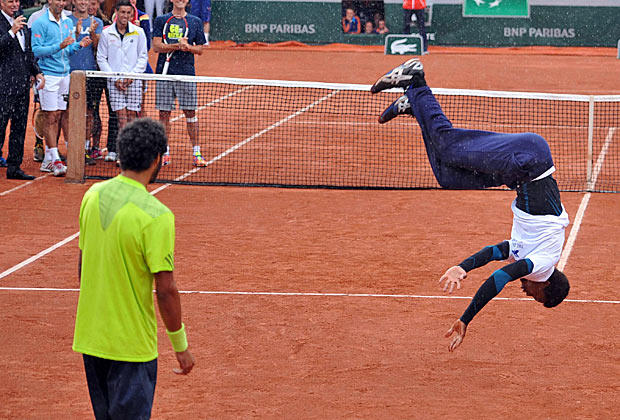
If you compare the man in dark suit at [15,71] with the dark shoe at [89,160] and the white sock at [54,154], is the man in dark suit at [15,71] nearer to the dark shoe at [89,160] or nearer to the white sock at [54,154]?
the white sock at [54,154]

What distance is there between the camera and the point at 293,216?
41.2 feet

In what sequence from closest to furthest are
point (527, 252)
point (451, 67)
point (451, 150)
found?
point (527, 252) → point (451, 150) → point (451, 67)

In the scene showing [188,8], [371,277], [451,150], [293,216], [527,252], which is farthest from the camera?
[188,8]

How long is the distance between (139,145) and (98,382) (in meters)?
1.23

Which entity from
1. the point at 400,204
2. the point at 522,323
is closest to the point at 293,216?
the point at 400,204

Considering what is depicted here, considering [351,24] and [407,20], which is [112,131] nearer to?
[407,20]

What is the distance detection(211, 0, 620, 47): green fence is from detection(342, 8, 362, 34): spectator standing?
0.74 feet

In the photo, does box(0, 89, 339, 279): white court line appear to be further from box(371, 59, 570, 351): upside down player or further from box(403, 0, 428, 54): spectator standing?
box(403, 0, 428, 54): spectator standing

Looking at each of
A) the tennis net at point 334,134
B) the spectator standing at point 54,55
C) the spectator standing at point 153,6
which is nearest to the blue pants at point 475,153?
the tennis net at point 334,134

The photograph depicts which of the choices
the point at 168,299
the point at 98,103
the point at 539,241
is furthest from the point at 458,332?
the point at 98,103

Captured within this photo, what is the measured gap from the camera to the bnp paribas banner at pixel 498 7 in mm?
33625

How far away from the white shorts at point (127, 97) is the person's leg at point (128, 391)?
9.93 m

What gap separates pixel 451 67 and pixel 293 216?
57.1 feet

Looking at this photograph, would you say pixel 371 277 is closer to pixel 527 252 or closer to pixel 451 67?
pixel 527 252
